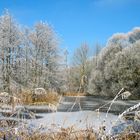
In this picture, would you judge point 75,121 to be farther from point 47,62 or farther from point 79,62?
point 79,62

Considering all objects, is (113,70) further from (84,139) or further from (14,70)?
(84,139)

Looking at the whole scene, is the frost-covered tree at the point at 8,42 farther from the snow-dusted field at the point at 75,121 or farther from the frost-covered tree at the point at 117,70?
the snow-dusted field at the point at 75,121

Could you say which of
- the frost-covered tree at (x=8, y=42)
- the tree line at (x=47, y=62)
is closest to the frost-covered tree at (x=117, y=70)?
the tree line at (x=47, y=62)

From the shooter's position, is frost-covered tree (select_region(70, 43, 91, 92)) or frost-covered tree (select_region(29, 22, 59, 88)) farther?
frost-covered tree (select_region(70, 43, 91, 92))

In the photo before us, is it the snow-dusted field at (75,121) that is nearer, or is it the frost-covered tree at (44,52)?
the snow-dusted field at (75,121)

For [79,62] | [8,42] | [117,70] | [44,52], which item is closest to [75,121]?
[8,42]

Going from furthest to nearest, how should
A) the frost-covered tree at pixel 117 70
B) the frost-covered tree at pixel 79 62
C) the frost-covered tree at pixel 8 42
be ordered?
the frost-covered tree at pixel 79 62 → the frost-covered tree at pixel 117 70 → the frost-covered tree at pixel 8 42

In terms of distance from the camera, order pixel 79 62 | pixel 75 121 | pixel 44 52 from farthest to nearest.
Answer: pixel 79 62 < pixel 44 52 < pixel 75 121

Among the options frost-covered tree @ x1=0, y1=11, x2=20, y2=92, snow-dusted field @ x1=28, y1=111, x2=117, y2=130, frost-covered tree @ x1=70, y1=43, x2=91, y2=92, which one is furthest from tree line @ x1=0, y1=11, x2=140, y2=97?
snow-dusted field @ x1=28, y1=111, x2=117, y2=130

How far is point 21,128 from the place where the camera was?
9.55 feet

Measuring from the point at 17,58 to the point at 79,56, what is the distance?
21281 mm

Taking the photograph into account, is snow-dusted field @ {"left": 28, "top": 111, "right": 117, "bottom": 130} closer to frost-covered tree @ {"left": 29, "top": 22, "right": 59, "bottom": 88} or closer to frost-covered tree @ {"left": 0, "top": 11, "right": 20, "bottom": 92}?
frost-covered tree @ {"left": 0, "top": 11, "right": 20, "bottom": 92}

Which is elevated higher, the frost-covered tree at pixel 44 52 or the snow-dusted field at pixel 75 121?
the frost-covered tree at pixel 44 52

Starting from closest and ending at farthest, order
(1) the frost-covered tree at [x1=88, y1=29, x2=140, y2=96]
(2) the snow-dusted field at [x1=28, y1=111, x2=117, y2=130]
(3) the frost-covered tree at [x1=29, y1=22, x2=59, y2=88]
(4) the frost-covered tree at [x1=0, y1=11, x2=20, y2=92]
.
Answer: (2) the snow-dusted field at [x1=28, y1=111, x2=117, y2=130] < (4) the frost-covered tree at [x1=0, y1=11, x2=20, y2=92] < (1) the frost-covered tree at [x1=88, y1=29, x2=140, y2=96] < (3) the frost-covered tree at [x1=29, y1=22, x2=59, y2=88]
